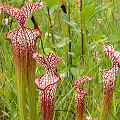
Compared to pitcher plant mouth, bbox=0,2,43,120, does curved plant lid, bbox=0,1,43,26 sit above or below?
above

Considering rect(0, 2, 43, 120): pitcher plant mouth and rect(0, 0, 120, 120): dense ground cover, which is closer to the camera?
rect(0, 2, 43, 120): pitcher plant mouth

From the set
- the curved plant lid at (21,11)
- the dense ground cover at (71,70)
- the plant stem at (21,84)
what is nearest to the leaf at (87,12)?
the dense ground cover at (71,70)

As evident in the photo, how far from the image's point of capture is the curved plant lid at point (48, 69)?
3.08ft

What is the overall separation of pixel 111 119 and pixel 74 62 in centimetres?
86

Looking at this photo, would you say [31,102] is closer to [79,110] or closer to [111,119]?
[79,110]

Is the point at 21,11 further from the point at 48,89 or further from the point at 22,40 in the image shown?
the point at 48,89

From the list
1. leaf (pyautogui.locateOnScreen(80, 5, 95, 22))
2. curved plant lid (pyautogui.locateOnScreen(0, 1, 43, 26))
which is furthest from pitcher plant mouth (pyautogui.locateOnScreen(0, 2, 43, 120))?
leaf (pyautogui.locateOnScreen(80, 5, 95, 22))

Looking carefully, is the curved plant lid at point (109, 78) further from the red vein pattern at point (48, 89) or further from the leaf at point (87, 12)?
the leaf at point (87, 12)

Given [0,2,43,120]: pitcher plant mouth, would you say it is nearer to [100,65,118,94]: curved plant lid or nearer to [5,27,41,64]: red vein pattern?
[5,27,41,64]: red vein pattern

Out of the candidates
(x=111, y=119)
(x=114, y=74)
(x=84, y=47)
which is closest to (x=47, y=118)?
(x=114, y=74)

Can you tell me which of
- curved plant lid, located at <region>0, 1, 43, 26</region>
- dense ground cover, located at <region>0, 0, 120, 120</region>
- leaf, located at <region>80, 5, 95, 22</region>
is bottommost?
dense ground cover, located at <region>0, 0, 120, 120</region>

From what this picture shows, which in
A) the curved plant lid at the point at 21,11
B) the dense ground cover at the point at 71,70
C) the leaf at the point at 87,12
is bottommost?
the dense ground cover at the point at 71,70

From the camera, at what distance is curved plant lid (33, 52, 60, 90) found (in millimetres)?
939

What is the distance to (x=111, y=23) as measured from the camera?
9.62 feet
